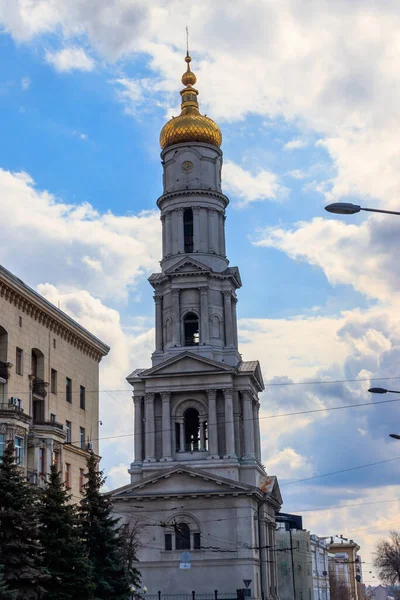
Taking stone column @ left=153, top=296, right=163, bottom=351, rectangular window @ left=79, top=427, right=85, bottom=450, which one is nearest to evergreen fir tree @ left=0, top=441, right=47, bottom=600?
rectangular window @ left=79, top=427, right=85, bottom=450

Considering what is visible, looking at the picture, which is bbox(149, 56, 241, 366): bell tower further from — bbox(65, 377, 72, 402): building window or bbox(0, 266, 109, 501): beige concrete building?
bbox(65, 377, 72, 402): building window

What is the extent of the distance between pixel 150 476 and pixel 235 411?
7.62 m


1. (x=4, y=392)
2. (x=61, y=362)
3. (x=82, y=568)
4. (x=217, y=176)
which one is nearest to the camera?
(x=82, y=568)

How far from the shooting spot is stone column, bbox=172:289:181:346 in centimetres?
7056

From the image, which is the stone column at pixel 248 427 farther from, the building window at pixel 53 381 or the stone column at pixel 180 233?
the building window at pixel 53 381

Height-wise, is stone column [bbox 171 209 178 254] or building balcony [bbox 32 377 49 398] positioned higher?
stone column [bbox 171 209 178 254]

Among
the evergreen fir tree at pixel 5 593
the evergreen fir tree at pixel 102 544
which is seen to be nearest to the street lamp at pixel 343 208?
the evergreen fir tree at pixel 5 593

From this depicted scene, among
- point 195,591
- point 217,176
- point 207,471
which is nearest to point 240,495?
point 207,471

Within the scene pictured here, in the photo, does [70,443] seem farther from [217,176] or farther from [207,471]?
[217,176]

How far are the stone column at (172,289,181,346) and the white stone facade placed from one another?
9cm

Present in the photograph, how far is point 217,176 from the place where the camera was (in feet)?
248

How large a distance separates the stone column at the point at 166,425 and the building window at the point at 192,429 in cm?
207

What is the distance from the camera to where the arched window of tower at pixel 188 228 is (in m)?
73.7

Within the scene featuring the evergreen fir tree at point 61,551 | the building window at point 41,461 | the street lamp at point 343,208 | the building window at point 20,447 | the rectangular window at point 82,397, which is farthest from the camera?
the rectangular window at point 82,397
